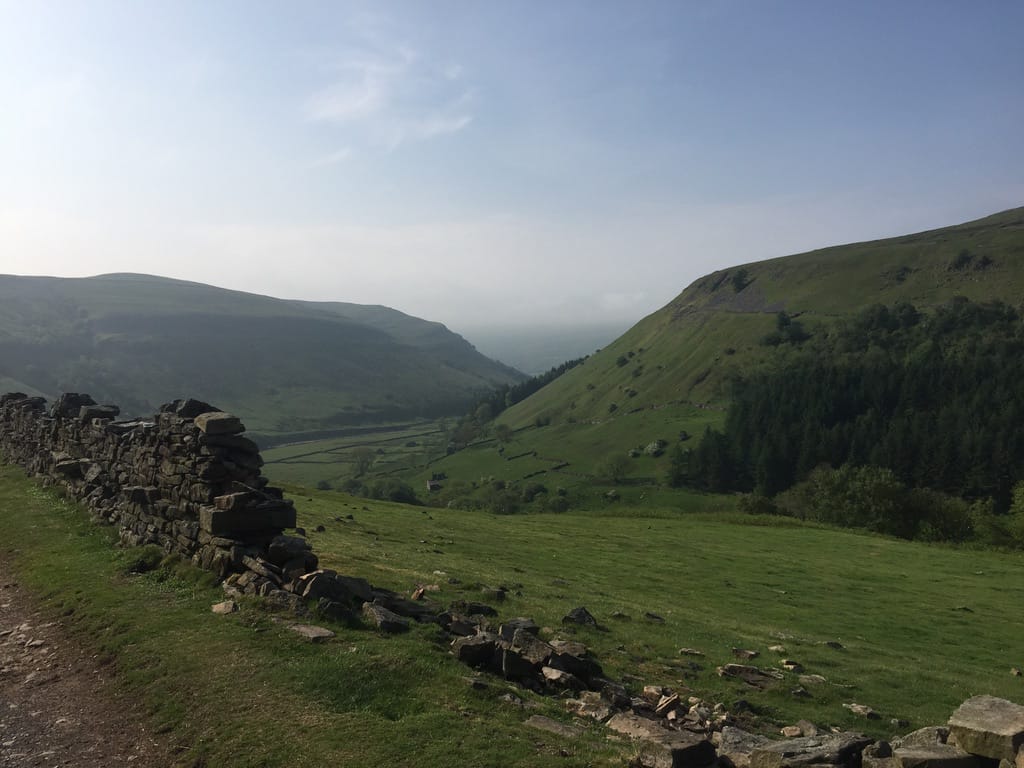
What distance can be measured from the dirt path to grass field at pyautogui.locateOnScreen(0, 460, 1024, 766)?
1.74 ft

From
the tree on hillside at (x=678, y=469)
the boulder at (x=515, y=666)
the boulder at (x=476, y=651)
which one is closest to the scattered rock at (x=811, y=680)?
the boulder at (x=515, y=666)

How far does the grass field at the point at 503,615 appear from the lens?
12.8 meters

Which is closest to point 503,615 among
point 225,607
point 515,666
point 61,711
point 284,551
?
point 515,666

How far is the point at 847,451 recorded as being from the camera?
502 feet

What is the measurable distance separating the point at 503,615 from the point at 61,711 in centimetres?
1320

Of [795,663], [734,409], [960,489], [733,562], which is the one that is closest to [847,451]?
[960,489]

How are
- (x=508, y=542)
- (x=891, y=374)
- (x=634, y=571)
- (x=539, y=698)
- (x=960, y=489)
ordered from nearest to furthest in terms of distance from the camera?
(x=539, y=698), (x=634, y=571), (x=508, y=542), (x=960, y=489), (x=891, y=374)

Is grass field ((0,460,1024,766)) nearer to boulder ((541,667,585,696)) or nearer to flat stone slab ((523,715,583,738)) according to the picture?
flat stone slab ((523,715,583,738))

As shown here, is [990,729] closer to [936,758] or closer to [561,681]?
[936,758]

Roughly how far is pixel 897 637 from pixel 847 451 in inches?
5262

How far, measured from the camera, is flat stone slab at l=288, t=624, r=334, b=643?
53.8 feet

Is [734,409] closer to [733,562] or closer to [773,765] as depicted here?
[733,562]

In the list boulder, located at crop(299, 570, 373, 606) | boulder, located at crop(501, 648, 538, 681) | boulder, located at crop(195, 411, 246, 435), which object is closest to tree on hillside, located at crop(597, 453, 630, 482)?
boulder, located at crop(195, 411, 246, 435)

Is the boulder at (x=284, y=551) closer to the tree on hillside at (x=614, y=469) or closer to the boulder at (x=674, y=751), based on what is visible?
the boulder at (x=674, y=751)
